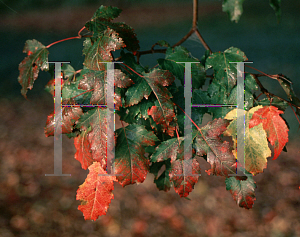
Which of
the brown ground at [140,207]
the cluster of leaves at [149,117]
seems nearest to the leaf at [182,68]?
the cluster of leaves at [149,117]

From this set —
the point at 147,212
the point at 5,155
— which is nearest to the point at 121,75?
the point at 147,212

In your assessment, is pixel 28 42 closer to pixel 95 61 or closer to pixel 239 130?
pixel 95 61

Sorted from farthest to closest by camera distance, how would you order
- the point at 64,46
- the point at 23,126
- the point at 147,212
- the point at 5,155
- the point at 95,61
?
the point at 64,46 → the point at 23,126 → the point at 5,155 → the point at 147,212 → the point at 95,61

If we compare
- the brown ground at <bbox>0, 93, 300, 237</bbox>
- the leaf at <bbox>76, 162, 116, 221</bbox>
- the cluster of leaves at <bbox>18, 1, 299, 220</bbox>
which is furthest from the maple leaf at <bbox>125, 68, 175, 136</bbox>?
the brown ground at <bbox>0, 93, 300, 237</bbox>

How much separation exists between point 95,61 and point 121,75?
4cm

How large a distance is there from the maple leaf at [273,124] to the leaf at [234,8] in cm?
14

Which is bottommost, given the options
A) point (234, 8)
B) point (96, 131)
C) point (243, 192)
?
point (243, 192)

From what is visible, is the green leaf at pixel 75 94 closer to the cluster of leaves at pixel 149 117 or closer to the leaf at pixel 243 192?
the cluster of leaves at pixel 149 117

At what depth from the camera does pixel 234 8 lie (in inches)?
9.7

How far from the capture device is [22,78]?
0.33 meters

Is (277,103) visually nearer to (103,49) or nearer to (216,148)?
(216,148)

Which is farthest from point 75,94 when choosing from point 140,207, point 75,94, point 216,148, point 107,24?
point 140,207

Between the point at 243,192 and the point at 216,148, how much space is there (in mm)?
110

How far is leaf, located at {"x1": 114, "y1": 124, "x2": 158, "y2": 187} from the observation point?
12.0 inches
